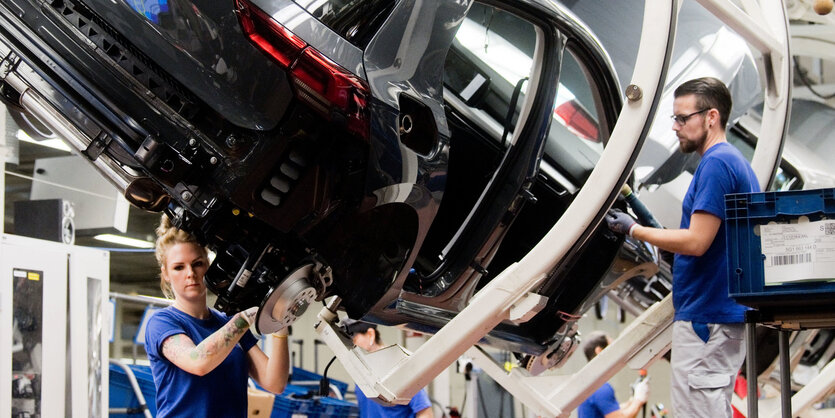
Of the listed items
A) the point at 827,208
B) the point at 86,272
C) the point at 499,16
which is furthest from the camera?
the point at 86,272

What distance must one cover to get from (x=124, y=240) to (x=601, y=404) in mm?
4887

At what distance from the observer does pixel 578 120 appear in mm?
4648

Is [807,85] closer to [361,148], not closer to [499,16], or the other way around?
[499,16]

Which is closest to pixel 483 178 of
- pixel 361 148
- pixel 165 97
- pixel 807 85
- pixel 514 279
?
pixel 514 279

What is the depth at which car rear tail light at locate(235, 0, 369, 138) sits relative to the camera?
268 centimetres

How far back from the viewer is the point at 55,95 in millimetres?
2924

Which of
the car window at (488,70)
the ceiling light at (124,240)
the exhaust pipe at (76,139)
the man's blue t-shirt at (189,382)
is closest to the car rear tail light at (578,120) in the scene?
the car window at (488,70)

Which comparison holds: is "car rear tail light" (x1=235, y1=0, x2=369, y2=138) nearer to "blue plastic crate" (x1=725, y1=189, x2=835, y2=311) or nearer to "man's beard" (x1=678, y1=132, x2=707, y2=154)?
"blue plastic crate" (x1=725, y1=189, x2=835, y2=311)

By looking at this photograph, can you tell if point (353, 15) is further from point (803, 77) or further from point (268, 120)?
point (803, 77)

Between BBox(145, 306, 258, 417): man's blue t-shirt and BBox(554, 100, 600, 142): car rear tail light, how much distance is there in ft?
6.98

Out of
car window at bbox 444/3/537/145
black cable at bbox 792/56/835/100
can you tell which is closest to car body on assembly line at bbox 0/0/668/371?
car window at bbox 444/3/537/145

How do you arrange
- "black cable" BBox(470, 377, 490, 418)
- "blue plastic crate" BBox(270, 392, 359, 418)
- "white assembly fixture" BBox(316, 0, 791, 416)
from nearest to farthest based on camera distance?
1. "white assembly fixture" BBox(316, 0, 791, 416)
2. "blue plastic crate" BBox(270, 392, 359, 418)
3. "black cable" BBox(470, 377, 490, 418)

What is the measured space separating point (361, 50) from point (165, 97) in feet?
2.00

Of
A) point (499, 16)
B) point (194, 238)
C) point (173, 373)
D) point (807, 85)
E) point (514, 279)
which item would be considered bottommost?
point (173, 373)
